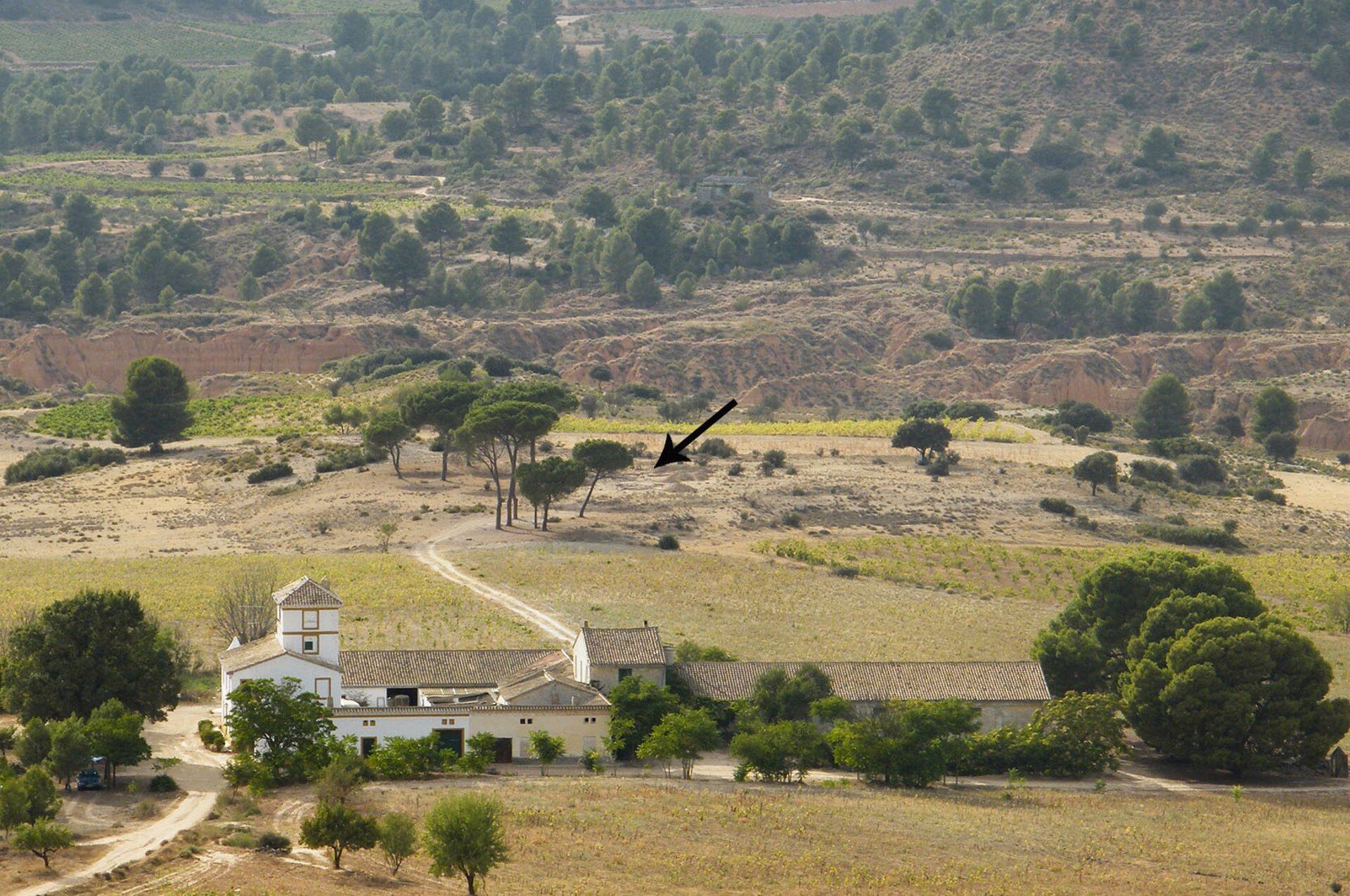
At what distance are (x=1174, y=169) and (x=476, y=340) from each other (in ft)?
213

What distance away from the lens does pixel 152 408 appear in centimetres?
11394

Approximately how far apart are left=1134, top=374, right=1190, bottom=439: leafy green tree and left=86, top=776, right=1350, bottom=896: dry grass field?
65466mm

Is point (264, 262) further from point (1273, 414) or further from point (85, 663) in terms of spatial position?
point (85, 663)

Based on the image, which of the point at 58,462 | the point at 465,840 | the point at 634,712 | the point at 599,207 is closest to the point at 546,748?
the point at 634,712

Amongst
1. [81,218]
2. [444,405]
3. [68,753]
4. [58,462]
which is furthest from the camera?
[81,218]

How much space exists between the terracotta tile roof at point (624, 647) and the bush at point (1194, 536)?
40.7 meters

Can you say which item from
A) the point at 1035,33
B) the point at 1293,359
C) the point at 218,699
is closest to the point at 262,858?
the point at 218,699

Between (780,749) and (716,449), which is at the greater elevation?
(716,449)

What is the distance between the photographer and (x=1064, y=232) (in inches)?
6481

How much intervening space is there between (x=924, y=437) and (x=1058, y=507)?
37.2 ft

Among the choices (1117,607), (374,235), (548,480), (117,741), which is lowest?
(117,741)

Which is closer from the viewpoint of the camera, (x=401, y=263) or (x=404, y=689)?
(x=404, y=689)

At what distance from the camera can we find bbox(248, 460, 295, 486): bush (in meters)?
104

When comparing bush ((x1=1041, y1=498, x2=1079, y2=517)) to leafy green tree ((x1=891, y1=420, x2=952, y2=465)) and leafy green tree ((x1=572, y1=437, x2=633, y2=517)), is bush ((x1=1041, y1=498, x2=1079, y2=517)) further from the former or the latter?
leafy green tree ((x1=572, y1=437, x2=633, y2=517))
